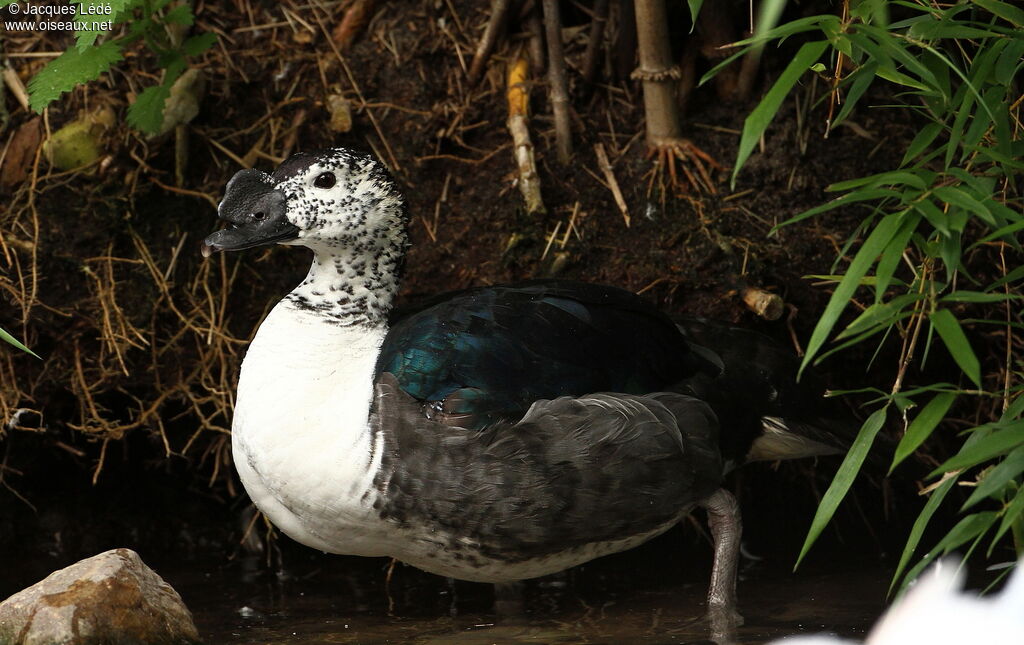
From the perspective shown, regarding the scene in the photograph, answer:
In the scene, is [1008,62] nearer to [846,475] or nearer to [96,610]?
[846,475]

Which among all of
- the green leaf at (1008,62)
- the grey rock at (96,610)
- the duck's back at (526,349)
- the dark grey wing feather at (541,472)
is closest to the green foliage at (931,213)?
the green leaf at (1008,62)

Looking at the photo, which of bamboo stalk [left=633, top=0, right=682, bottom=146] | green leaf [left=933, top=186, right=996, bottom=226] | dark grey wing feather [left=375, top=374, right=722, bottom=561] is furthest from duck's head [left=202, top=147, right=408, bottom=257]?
green leaf [left=933, top=186, right=996, bottom=226]

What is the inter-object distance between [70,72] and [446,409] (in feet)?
5.19

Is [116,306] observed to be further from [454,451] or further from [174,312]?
[454,451]

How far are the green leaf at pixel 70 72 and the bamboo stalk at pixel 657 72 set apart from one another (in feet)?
5.42

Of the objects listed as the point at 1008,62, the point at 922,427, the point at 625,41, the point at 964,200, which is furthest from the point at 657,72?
the point at 922,427

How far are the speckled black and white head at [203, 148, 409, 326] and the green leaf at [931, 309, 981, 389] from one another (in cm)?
149

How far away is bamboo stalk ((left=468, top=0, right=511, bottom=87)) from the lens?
425 cm

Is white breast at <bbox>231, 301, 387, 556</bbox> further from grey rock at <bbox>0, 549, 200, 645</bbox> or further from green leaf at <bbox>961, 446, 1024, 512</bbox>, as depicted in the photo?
green leaf at <bbox>961, 446, 1024, 512</bbox>

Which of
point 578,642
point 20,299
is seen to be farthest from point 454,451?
point 20,299

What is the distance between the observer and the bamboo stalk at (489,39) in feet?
14.0

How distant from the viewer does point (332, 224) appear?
3193mm

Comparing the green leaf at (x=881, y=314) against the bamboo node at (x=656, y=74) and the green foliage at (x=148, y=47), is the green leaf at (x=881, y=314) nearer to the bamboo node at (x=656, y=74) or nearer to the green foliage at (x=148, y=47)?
the bamboo node at (x=656, y=74)

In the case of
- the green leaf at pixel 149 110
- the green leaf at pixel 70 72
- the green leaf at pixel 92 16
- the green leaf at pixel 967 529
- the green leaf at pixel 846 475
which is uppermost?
the green leaf at pixel 92 16
